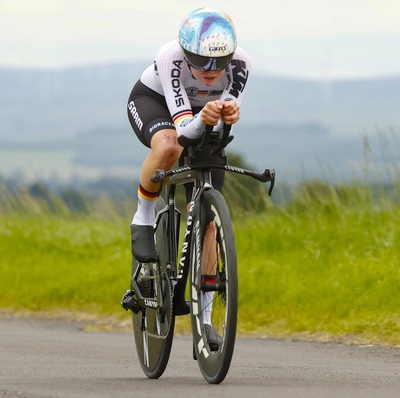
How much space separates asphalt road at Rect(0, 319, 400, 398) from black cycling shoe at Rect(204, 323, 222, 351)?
0.21 metres

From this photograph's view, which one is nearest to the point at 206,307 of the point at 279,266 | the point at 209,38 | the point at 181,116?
the point at 181,116

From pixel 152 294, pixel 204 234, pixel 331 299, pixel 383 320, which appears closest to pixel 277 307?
pixel 331 299

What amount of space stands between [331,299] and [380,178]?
309cm

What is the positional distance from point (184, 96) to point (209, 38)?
490 millimetres

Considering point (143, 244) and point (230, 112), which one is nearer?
point (230, 112)

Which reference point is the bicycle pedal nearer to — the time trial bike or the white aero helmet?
the time trial bike

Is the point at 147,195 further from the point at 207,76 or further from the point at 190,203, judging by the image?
the point at 207,76

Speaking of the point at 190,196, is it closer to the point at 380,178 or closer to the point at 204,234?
the point at 204,234

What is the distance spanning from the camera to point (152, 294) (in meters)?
7.09

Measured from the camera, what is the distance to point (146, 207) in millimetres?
7184

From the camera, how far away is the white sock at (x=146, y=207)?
714cm

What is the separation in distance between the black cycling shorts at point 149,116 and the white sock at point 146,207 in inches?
10.2

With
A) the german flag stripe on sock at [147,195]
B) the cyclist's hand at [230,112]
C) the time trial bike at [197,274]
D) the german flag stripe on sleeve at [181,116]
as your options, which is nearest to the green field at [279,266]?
the time trial bike at [197,274]

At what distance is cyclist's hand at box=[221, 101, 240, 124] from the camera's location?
19.7ft
